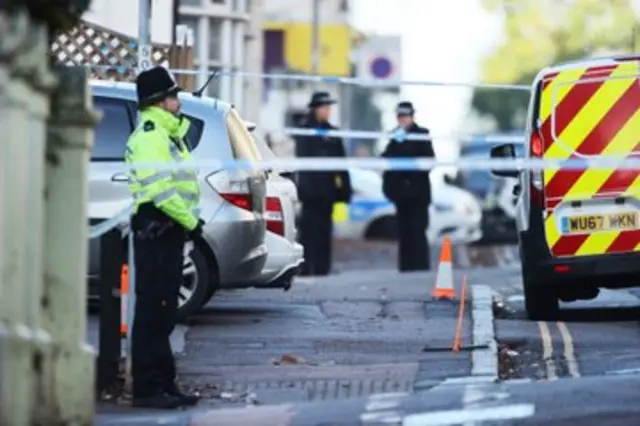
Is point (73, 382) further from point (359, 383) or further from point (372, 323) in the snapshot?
point (372, 323)

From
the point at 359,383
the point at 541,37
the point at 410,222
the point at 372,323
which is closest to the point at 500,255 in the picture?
the point at 410,222

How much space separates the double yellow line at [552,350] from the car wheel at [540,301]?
0.80ft

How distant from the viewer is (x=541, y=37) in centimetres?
8456

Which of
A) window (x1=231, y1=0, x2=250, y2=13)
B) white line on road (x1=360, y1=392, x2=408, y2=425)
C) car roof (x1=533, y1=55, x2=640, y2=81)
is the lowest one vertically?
white line on road (x1=360, y1=392, x2=408, y2=425)

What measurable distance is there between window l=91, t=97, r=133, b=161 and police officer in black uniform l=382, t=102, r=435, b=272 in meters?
7.62

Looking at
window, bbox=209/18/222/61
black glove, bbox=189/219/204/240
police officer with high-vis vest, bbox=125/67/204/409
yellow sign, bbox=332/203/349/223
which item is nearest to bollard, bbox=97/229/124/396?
police officer with high-vis vest, bbox=125/67/204/409

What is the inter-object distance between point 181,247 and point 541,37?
73.6m

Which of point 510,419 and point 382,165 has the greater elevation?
point 382,165

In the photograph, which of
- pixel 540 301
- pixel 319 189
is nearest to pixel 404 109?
pixel 319 189

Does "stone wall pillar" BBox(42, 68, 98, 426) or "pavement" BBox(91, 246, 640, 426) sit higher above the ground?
"stone wall pillar" BBox(42, 68, 98, 426)

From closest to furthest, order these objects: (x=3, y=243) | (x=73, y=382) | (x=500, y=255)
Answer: (x=3, y=243) → (x=73, y=382) → (x=500, y=255)

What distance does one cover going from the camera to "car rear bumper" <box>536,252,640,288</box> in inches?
613

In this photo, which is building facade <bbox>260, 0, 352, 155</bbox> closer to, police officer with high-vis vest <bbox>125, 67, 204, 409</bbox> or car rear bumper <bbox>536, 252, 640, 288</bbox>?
car rear bumper <bbox>536, 252, 640, 288</bbox>

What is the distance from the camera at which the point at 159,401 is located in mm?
11750
